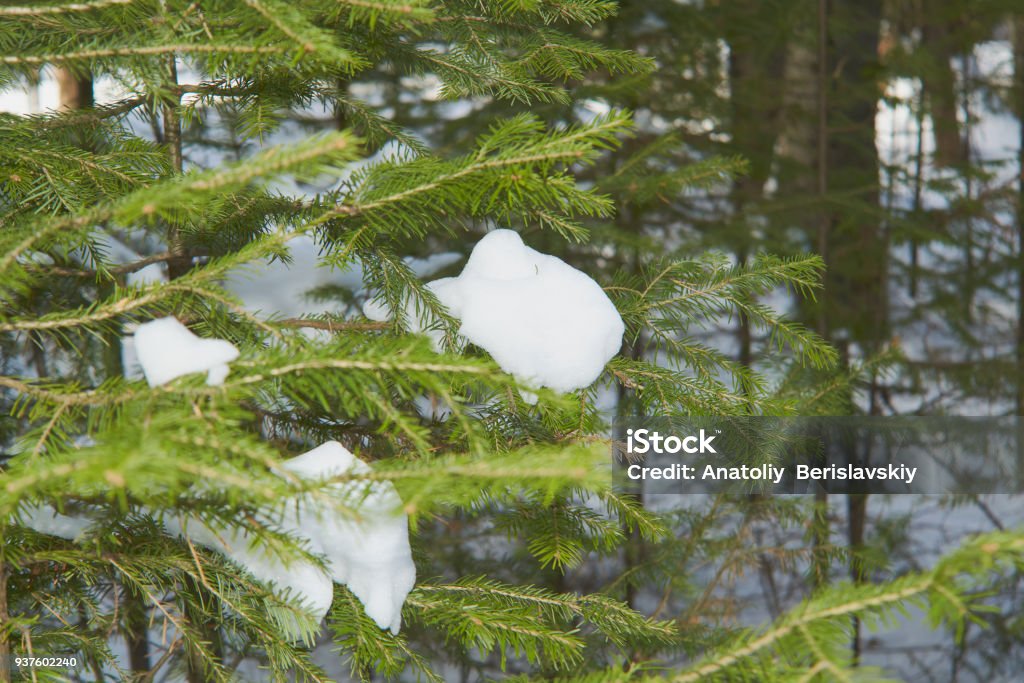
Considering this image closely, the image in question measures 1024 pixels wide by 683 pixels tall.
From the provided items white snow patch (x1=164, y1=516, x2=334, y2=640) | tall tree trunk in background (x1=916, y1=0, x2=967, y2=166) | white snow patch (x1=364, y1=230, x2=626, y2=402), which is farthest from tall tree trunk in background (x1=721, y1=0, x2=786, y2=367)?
white snow patch (x1=164, y1=516, x2=334, y2=640)

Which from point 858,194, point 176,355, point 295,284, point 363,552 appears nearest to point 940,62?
point 858,194

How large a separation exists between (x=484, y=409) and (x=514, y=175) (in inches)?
18.1

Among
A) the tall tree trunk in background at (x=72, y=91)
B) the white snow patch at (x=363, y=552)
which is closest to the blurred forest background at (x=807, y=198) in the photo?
the tall tree trunk in background at (x=72, y=91)

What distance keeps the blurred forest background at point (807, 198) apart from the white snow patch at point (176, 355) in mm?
1774

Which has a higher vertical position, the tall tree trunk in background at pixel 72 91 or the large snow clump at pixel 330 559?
the tall tree trunk in background at pixel 72 91

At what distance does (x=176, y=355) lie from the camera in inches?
37.6

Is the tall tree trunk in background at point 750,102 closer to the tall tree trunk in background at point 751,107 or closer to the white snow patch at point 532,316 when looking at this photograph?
the tall tree trunk in background at point 751,107

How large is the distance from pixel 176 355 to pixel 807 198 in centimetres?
346

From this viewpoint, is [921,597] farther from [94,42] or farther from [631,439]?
[94,42]

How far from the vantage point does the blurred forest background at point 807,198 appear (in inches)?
130

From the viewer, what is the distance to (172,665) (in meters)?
2.13

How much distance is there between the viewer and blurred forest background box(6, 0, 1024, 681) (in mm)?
3305

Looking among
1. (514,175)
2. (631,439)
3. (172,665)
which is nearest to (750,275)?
(631,439)

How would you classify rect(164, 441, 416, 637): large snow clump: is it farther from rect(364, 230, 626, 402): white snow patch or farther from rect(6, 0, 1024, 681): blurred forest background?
rect(6, 0, 1024, 681): blurred forest background
